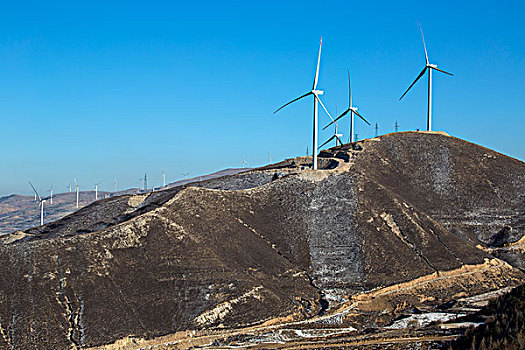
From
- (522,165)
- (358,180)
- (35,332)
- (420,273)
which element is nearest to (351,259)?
(420,273)

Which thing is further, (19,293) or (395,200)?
(395,200)

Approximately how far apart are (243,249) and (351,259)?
52.3 ft

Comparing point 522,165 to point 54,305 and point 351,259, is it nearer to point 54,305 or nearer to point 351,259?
point 351,259

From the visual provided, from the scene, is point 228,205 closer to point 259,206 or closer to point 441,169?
point 259,206

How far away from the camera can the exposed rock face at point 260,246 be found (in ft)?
197

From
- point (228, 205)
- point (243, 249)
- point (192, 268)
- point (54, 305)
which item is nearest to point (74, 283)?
point (54, 305)

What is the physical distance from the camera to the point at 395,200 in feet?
320

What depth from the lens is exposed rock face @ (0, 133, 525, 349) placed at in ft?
197

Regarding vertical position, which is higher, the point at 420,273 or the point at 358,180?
the point at 358,180

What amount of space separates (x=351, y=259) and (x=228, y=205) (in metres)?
20.6

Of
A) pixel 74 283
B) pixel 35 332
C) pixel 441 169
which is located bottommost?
pixel 35 332

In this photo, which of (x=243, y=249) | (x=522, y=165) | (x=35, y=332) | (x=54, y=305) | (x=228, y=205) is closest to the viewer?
(x=35, y=332)

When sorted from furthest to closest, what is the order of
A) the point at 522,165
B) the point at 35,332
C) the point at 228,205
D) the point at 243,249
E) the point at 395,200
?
the point at 522,165, the point at 395,200, the point at 228,205, the point at 243,249, the point at 35,332

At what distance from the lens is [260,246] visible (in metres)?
80.3
